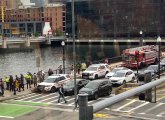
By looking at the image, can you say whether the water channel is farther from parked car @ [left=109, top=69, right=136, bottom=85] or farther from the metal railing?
the metal railing

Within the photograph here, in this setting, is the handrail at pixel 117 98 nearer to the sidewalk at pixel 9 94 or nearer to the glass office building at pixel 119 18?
the sidewalk at pixel 9 94

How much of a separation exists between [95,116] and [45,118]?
62.2 ft

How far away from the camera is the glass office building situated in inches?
5340

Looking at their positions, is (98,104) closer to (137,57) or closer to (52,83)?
(52,83)

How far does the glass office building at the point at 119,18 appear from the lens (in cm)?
13562

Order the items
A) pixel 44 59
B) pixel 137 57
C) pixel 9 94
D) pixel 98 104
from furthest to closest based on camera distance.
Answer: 1. pixel 44 59
2. pixel 137 57
3. pixel 9 94
4. pixel 98 104

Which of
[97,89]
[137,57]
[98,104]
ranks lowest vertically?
[97,89]

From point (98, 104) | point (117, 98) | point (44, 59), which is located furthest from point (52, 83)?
point (44, 59)

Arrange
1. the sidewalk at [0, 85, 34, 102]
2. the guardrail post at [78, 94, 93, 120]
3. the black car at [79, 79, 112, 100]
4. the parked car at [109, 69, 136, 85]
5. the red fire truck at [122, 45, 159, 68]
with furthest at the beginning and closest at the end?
1. the red fire truck at [122, 45, 159, 68]
2. the parked car at [109, 69, 136, 85]
3. the sidewalk at [0, 85, 34, 102]
4. the black car at [79, 79, 112, 100]
5. the guardrail post at [78, 94, 93, 120]

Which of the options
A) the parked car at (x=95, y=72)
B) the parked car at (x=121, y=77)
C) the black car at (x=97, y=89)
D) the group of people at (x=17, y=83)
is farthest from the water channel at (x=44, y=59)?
the black car at (x=97, y=89)

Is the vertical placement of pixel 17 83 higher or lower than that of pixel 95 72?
lower

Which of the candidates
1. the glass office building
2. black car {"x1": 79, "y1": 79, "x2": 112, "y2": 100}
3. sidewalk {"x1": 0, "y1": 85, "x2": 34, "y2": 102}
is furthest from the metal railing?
the glass office building

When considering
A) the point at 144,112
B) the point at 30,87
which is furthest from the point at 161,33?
the point at 144,112

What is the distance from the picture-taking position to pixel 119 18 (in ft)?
475
